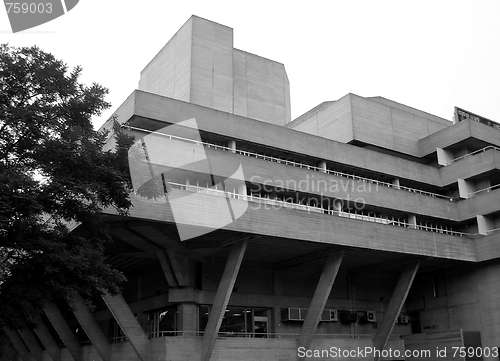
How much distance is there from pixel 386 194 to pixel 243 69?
2117cm

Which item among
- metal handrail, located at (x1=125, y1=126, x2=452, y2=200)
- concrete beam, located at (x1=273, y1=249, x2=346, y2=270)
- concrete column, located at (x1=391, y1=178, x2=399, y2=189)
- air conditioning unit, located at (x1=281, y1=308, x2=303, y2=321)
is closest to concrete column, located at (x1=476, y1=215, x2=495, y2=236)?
metal handrail, located at (x1=125, y1=126, x2=452, y2=200)

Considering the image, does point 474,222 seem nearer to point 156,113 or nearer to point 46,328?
point 156,113

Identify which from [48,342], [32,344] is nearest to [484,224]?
[48,342]

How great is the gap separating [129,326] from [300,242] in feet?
31.2

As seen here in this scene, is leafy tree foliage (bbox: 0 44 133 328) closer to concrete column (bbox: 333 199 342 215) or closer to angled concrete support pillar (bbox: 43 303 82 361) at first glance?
angled concrete support pillar (bbox: 43 303 82 361)

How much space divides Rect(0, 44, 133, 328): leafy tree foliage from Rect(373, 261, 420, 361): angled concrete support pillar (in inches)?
796

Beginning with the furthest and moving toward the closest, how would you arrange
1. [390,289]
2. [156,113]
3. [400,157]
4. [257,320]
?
1. [400,157]
2. [390,289]
3. [257,320]
4. [156,113]

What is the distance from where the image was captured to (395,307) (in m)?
32.7

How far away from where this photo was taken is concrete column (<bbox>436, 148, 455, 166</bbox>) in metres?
40.5

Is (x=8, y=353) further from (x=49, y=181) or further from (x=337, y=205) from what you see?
(x=49, y=181)

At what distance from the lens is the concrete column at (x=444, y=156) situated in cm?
4050

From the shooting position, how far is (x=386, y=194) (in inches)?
1401

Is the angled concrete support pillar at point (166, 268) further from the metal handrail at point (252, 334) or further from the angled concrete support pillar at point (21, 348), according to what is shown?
the angled concrete support pillar at point (21, 348)

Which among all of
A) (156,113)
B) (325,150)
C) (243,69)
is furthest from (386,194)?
(243,69)
